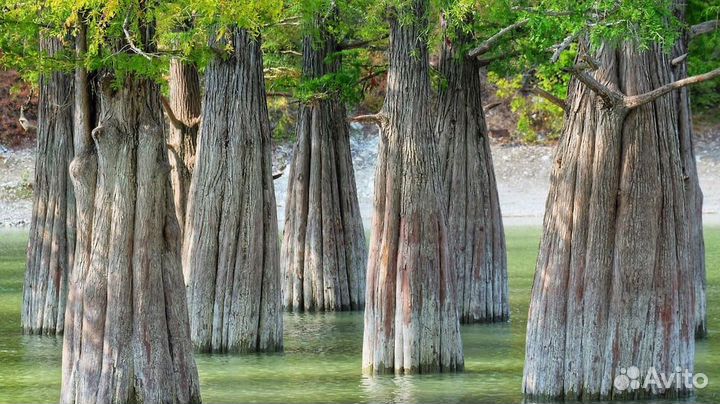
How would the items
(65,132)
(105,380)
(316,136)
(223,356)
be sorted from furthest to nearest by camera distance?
1. (316,136)
2. (65,132)
3. (223,356)
4. (105,380)

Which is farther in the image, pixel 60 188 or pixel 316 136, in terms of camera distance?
pixel 316 136

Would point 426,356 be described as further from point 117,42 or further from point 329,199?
point 329,199

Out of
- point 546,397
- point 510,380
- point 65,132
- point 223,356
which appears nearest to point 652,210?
point 546,397

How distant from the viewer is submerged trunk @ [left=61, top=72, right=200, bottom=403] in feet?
43.0

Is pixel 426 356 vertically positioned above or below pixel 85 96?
below

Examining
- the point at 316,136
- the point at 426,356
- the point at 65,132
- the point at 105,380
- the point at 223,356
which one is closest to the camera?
the point at 105,380

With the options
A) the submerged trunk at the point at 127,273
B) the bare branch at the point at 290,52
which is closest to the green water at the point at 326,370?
the submerged trunk at the point at 127,273

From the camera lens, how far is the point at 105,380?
13.1 meters

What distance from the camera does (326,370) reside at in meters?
17.4

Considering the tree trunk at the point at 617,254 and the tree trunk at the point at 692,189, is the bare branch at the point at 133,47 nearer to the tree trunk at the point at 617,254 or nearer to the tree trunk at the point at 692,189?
the tree trunk at the point at 617,254

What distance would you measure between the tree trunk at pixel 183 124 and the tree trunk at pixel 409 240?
257 inches

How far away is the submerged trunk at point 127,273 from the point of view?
43.0ft

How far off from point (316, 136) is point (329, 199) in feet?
3.47

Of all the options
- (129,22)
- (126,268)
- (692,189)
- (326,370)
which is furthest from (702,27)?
(126,268)
